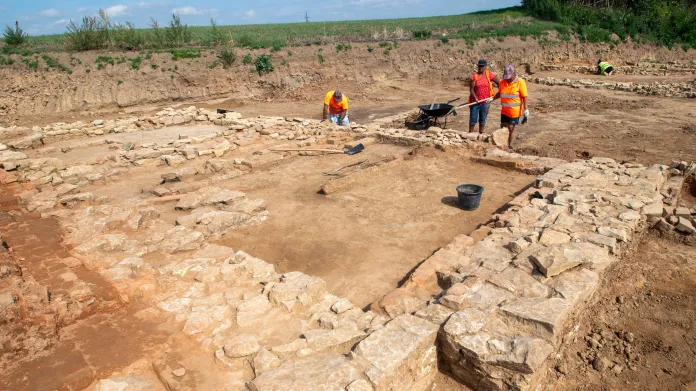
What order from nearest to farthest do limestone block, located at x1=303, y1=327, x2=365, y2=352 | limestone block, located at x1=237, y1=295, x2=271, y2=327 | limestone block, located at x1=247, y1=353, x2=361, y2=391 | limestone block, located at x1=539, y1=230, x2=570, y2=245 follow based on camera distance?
limestone block, located at x1=247, y1=353, x2=361, y2=391 < limestone block, located at x1=303, y1=327, x2=365, y2=352 < limestone block, located at x1=237, y1=295, x2=271, y2=327 < limestone block, located at x1=539, y1=230, x2=570, y2=245

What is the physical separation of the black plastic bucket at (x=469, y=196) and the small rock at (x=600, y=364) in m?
2.96

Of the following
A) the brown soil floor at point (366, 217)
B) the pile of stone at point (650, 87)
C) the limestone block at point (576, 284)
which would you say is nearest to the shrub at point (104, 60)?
the brown soil floor at point (366, 217)

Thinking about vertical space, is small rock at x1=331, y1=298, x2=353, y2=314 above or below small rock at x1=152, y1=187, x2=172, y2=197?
below

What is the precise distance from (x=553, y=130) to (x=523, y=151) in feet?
9.03

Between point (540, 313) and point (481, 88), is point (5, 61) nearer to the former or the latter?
point (481, 88)

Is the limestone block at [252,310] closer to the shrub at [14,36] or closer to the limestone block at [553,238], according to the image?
the limestone block at [553,238]

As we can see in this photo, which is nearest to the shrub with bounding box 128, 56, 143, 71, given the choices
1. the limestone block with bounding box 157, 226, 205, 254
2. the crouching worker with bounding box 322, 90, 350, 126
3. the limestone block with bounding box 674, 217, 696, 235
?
the crouching worker with bounding box 322, 90, 350, 126

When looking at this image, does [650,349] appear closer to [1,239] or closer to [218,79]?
[1,239]

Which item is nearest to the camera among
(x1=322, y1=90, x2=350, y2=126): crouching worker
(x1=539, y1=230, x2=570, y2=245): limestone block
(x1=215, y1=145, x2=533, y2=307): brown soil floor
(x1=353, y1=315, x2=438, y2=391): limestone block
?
(x1=353, y1=315, x2=438, y2=391): limestone block

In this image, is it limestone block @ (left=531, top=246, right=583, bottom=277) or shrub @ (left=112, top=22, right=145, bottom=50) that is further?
shrub @ (left=112, top=22, right=145, bottom=50)

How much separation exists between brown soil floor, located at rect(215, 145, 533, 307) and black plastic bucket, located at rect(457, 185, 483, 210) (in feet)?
0.42

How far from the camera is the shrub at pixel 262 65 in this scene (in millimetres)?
19625

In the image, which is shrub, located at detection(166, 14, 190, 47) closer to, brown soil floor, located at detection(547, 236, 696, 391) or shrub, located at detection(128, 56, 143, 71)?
shrub, located at detection(128, 56, 143, 71)

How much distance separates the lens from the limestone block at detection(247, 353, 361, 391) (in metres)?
2.69
